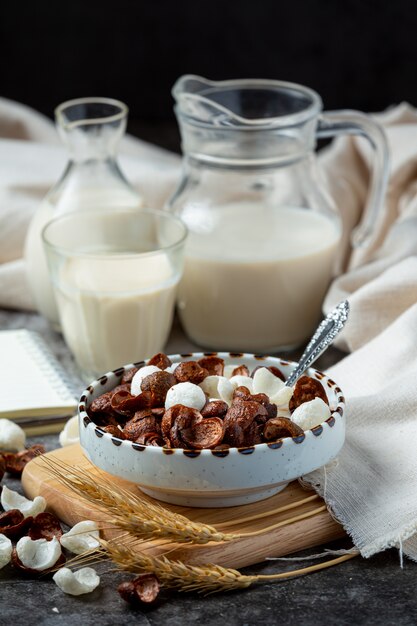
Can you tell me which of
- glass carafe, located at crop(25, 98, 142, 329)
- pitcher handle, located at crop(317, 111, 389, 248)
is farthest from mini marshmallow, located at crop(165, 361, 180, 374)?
pitcher handle, located at crop(317, 111, 389, 248)

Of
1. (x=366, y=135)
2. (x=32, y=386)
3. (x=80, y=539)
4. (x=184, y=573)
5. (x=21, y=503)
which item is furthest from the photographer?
(x=366, y=135)

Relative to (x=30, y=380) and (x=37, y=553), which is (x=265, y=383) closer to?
(x=37, y=553)

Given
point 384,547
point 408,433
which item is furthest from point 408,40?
point 384,547

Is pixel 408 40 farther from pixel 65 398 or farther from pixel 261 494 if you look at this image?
pixel 261 494

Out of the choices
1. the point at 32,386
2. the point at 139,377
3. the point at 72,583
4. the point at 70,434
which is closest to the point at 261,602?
the point at 72,583

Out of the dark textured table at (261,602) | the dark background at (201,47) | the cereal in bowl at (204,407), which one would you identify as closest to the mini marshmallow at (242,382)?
the cereal in bowl at (204,407)

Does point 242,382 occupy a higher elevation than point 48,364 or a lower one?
higher

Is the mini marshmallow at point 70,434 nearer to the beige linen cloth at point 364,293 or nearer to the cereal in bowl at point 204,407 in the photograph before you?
the cereal in bowl at point 204,407
